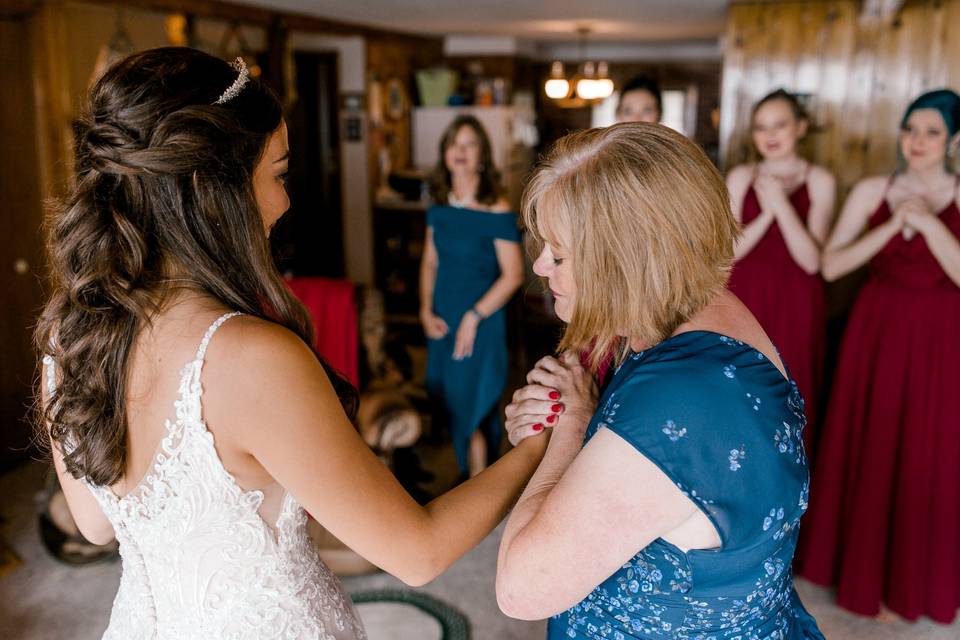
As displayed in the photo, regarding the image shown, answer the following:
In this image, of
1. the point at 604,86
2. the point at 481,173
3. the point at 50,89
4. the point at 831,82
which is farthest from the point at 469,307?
the point at 604,86

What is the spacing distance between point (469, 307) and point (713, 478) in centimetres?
284

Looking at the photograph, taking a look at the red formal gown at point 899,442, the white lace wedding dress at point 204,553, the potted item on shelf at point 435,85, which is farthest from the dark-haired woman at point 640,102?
the potted item on shelf at point 435,85

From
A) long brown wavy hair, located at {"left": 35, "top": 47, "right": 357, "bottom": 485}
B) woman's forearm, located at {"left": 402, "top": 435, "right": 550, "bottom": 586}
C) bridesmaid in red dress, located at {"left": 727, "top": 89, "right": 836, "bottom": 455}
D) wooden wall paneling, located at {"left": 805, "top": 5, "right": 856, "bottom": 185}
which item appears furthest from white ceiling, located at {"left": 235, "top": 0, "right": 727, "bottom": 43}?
long brown wavy hair, located at {"left": 35, "top": 47, "right": 357, "bottom": 485}

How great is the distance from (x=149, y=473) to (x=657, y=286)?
78 centimetres

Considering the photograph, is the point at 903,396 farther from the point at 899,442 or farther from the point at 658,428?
the point at 658,428

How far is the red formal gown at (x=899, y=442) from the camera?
9.16 feet

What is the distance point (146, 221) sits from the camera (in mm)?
1071

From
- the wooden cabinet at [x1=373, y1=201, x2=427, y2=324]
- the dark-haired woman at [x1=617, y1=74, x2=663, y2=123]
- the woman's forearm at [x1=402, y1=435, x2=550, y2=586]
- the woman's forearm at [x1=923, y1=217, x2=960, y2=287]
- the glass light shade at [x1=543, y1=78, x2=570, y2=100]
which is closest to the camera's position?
the woman's forearm at [x1=402, y1=435, x2=550, y2=586]

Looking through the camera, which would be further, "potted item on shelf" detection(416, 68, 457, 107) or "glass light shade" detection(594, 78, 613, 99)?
"potted item on shelf" detection(416, 68, 457, 107)

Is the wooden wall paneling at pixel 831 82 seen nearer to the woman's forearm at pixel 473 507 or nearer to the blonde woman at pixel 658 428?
the blonde woman at pixel 658 428

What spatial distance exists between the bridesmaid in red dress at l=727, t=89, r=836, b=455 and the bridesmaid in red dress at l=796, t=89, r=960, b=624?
0.51 feet

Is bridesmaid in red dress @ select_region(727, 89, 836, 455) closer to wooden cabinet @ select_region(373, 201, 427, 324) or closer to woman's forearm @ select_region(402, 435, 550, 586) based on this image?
woman's forearm @ select_region(402, 435, 550, 586)

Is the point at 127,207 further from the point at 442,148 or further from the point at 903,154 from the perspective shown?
the point at 442,148

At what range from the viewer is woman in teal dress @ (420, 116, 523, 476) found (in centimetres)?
377
